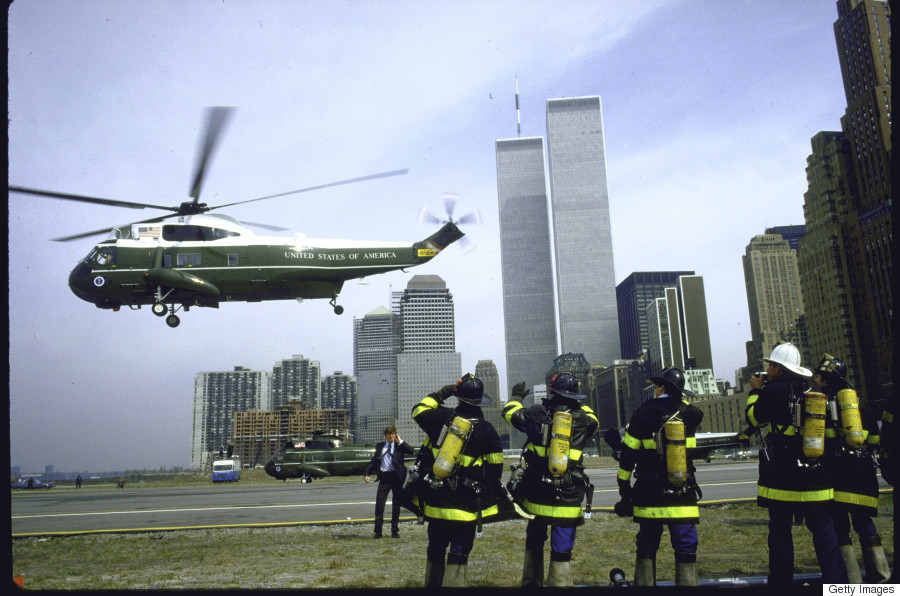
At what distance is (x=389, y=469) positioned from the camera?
1120 centimetres

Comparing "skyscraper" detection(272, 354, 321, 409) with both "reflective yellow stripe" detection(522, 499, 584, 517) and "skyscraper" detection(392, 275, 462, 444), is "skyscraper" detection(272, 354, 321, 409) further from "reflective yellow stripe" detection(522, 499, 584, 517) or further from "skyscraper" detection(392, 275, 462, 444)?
"reflective yellow stripe" detection(522, 499, 584, 517)

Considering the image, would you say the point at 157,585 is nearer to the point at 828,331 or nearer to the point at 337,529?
the point at 337,529

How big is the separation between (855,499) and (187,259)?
56.7ft

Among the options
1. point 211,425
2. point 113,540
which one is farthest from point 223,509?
point 211,425

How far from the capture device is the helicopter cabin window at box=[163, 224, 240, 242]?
18922 millimetres

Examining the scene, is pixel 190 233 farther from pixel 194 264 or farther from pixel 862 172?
pixel 862 172

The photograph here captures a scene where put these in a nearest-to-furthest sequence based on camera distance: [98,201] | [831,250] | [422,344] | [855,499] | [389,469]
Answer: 1. [855,499]
2. [389,469]
3. [98,201]
4. [422,344]
5. [831,250]

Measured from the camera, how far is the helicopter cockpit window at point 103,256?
1878 centimetres

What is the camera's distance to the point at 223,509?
16391 millimetres

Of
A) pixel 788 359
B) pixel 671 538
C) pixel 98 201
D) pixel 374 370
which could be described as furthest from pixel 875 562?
pixel 374 370

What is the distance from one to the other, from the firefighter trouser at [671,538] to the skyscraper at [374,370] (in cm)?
5978

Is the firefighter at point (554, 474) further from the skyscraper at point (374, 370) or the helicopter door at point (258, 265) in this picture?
the skyscraper at point (374, 370)

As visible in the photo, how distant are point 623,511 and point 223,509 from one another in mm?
12959

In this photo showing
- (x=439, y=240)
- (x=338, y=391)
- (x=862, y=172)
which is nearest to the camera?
(x=439, y=240)
